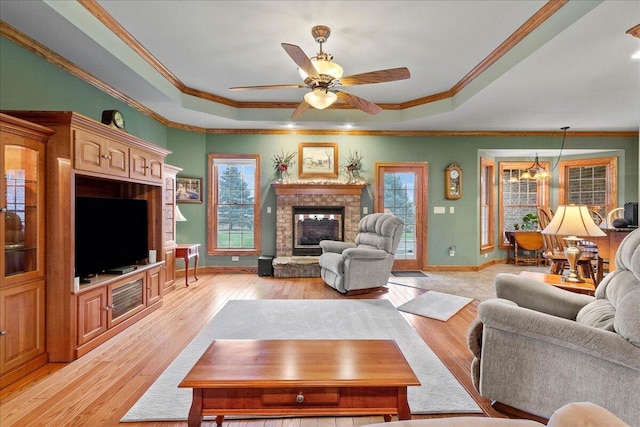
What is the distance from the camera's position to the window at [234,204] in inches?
235

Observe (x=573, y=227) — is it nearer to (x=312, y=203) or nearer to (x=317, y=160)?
(x=312, y=203)

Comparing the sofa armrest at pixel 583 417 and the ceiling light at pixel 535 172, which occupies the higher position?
the ceiling light at pixel 535 172

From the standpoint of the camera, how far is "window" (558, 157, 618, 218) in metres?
6.50

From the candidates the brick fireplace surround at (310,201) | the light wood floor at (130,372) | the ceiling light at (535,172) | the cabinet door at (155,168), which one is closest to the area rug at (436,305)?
the light wood floor at (130,372)

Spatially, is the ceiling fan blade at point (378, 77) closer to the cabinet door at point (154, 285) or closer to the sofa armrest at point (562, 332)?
the sofa armrest at point (562, 332)

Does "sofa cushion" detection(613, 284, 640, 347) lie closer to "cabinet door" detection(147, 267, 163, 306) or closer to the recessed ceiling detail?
the recessed ceiling detail

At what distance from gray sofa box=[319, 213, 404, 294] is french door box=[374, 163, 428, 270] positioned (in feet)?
4.38

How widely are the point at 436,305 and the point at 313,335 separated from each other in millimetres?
1808

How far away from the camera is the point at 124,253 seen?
137 inches

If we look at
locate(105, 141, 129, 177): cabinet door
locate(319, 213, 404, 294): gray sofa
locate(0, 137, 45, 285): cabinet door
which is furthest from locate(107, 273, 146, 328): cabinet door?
locate(319, 213, 404, 294): gray sofa

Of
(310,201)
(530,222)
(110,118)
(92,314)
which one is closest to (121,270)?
(92,314)

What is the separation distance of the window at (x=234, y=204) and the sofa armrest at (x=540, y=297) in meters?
4.52

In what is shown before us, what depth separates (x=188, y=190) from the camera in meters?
5.77

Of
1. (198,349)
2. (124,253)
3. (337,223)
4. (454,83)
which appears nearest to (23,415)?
(198,349)
